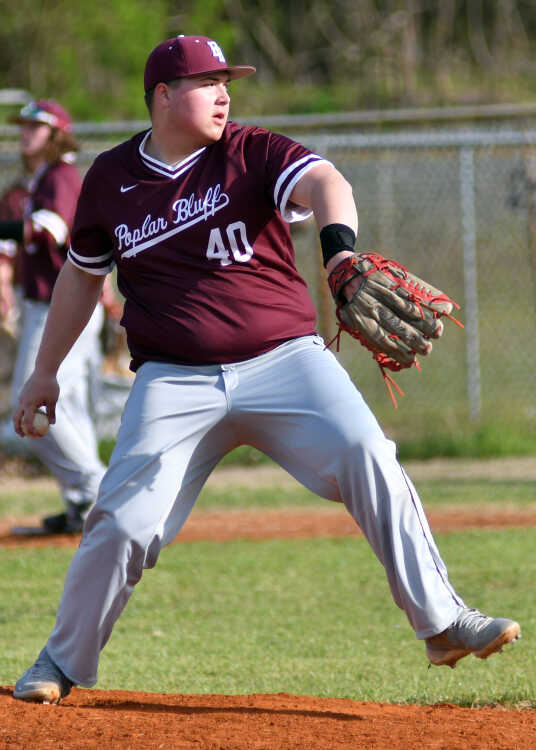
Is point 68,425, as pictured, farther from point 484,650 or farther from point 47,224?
point 484,650

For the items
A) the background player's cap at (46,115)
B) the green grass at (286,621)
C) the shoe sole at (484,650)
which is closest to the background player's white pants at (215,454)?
the shoe sole at (484,650)

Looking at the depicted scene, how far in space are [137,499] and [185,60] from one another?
1396 millimetres

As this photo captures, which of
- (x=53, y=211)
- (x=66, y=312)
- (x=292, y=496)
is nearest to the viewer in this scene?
(x=66, y=312)

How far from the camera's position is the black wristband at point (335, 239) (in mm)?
3355

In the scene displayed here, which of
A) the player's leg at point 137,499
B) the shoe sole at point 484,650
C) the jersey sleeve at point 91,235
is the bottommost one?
the shoe sole at point 484,650

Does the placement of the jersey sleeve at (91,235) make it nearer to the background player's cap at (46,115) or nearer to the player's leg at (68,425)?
the player's leg at (68,425)

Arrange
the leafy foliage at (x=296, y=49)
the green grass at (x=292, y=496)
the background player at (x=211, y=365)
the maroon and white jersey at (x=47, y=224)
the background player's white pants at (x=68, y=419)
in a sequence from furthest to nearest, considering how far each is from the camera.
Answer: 1. the leafy foliage at (x=296, y=49)
2. the green grass at (x=292, y=496)
3. the background player's white pants at (x=68, y=419)
4. the maroon and white jersey at (x=47, y=224)
5. the background player at (x=211, y=365)

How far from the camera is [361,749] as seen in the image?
3182 millimetres

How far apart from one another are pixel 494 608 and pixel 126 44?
834 inches

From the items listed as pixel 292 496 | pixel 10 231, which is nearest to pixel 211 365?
pixel 10 231

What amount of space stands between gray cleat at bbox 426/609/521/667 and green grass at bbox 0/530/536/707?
0.65 meters

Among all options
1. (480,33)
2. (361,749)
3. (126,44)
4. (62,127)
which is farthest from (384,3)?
(361,749)

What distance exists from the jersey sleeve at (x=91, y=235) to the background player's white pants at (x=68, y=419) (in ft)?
9.61

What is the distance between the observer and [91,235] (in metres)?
3.93
